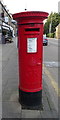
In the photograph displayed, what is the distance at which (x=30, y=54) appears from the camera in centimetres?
313

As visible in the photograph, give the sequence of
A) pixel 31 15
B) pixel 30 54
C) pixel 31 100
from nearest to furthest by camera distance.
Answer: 1. pixel 31 15
2. pixel 30 54
3. pixel 31 100

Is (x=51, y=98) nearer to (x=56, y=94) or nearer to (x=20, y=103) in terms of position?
(x=56, y=94)

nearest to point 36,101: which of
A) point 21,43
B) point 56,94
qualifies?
point 56,94

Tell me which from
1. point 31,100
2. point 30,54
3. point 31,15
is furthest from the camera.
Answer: point 31,100

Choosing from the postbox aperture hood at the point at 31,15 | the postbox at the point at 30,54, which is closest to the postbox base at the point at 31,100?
the postbox at the point at 30,54

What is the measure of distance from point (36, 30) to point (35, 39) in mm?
175

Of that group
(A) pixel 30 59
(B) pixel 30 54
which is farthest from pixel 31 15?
(A) pixel 30 59

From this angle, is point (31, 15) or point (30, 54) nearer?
point (31, 15)

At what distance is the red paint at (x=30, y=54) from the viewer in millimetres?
2980

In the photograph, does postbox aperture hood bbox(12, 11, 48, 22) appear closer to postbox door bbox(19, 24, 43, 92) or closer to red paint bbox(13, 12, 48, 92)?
red paint bbox(13, 12, 48, 92)

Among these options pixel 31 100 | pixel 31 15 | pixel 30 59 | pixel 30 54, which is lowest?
pixel 31 100

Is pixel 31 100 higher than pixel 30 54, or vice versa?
pixel 30 54

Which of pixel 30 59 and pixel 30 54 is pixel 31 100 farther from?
pixel 30 54

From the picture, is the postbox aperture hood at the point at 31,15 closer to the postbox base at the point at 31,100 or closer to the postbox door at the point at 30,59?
the postbox door at the point at 30,59
